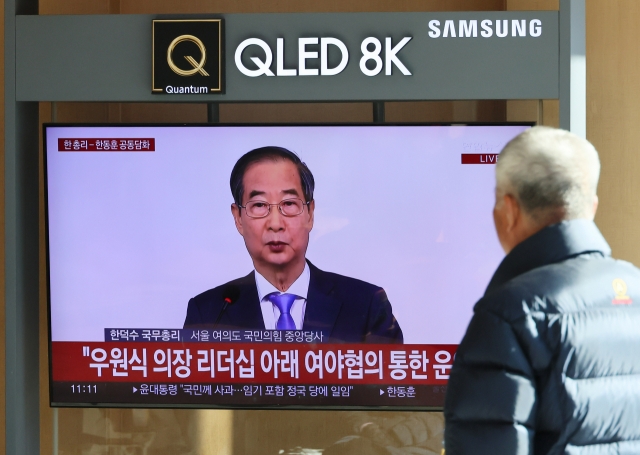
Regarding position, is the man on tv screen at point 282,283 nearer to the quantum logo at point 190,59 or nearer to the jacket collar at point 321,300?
the jacket collar at point 321,300

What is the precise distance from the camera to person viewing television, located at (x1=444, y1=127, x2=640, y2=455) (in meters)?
1.26

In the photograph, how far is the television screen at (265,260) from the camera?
3346 millimetres

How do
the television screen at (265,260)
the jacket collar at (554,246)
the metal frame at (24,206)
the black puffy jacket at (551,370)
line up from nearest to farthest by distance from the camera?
the black puffy jacket at (551,370)
the jacket collar at (554,246)
the metal frame at (24,206)
the television screen at (265,260)

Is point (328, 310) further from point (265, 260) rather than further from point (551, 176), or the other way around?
point (551, 176)

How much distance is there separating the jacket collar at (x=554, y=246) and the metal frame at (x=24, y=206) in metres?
1.95

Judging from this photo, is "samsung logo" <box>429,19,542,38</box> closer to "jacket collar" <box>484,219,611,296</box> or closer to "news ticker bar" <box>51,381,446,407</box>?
"news ticker bar" <box>51,381,446,407</box>

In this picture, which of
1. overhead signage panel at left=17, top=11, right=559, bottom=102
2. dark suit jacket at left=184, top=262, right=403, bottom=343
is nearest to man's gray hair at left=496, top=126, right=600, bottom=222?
overhead signage panel at left=17, top=11, right=559, bottom=102

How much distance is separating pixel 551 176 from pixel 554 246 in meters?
0.13

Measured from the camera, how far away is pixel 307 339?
3377 mm

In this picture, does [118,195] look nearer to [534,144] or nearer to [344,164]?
[344,164]

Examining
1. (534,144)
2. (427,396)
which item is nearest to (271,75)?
(427,396)

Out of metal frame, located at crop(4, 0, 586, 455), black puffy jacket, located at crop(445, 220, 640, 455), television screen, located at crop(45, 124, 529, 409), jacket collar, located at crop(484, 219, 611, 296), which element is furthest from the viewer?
television screen, located at crop(45, 124, 529, 409)

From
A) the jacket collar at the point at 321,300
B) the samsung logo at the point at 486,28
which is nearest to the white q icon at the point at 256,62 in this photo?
the samsung logo at the point at 486,28

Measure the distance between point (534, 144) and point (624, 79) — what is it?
8.73 ft
